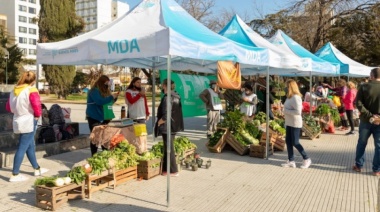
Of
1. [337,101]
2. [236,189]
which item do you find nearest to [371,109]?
[236,189]

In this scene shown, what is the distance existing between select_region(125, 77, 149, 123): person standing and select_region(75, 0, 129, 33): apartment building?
137868 millimetres

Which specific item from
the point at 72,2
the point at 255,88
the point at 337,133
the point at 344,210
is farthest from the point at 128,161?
the point at 72,2

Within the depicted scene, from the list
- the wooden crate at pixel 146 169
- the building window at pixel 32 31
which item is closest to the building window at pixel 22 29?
the building window at pixel 32 31

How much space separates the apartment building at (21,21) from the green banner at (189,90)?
9769 cm

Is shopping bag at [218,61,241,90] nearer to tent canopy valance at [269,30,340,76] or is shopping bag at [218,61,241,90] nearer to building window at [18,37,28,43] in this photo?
tent canopy valance at [269,30,340,76]

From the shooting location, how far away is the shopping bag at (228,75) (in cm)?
701

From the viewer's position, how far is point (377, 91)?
21.3ft

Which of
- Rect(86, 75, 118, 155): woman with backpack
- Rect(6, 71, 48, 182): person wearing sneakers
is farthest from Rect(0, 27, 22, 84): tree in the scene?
Rect(6, 71, 48, 182): person wearing sneakers

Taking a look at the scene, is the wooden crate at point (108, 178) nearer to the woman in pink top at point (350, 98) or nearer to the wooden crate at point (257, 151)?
the wooden crate at point (257, 151)

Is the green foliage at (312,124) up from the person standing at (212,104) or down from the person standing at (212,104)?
down

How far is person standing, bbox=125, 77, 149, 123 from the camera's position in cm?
805

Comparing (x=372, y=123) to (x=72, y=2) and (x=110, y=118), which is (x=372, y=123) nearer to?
(x=110, y=118)

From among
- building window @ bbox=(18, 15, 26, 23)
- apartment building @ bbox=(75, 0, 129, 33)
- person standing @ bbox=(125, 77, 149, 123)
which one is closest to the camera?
person standing @ bbox=(125, 77, 149, 123)

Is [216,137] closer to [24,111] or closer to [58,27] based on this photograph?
[24,111]
